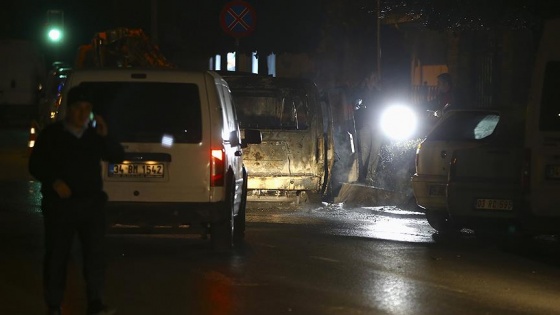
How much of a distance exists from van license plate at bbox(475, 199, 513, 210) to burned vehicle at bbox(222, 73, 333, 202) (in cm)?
421

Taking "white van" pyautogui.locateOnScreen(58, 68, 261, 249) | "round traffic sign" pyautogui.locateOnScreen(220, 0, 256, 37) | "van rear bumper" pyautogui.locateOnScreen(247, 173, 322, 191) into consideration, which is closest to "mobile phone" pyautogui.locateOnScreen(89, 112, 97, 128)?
"white van" pyautogui.locateOnScreen(58, 68, 261, 249)

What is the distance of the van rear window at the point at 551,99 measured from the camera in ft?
43.6

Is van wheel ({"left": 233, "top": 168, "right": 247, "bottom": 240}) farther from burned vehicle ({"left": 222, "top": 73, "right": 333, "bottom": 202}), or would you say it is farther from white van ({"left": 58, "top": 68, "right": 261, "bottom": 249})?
burned vehicle ({"left": 222, "top": 73, "right": 333, "bottom": 202})

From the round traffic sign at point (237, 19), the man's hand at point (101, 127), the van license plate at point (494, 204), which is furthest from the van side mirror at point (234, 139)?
the round traffic sign at point (237, 19)

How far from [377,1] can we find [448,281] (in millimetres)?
12321

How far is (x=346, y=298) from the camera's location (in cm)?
1051

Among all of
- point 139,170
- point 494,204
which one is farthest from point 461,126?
point 139,170

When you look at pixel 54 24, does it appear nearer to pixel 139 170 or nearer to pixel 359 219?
pixel 359 219

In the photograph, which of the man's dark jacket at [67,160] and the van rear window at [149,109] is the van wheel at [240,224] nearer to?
the van rear window at [149,109]

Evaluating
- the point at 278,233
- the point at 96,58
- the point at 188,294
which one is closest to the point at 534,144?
the point at 278,233

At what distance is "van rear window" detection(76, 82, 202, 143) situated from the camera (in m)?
12.8

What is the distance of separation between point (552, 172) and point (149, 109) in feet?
13.5

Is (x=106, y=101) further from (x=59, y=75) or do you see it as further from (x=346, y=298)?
(x=59, y=75)

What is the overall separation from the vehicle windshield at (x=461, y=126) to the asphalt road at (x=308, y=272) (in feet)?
4.05
